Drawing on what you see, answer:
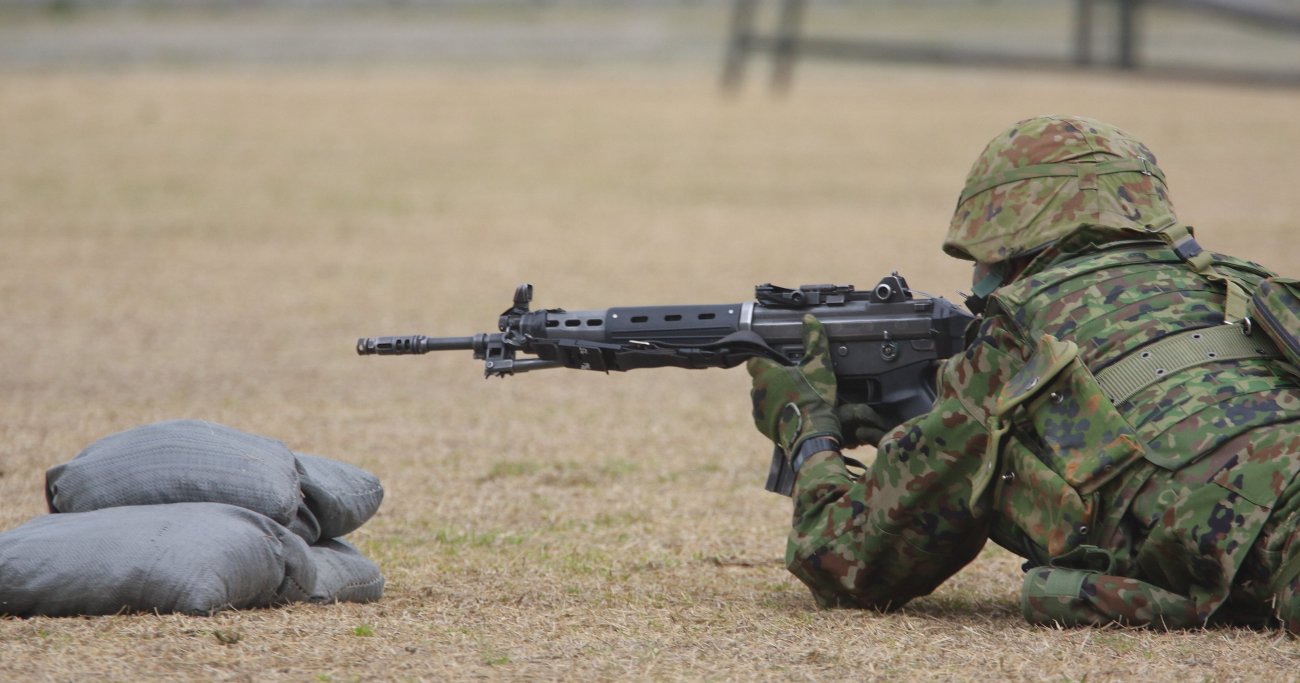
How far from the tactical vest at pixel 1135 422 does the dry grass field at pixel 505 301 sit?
0.86ft

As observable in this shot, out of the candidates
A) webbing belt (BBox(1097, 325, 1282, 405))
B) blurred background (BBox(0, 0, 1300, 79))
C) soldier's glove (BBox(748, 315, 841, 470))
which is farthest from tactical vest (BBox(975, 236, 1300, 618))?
blurred background (BBox(0, 0, 1300, 79))

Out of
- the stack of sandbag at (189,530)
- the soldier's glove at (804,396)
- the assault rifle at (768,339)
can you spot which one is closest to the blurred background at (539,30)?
the assault rifle at (768,339)

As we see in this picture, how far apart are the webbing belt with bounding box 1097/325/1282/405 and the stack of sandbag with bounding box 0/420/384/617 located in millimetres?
2293

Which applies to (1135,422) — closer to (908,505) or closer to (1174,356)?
(1174,356)

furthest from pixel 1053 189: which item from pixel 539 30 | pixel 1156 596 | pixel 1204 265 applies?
pixel 539 30

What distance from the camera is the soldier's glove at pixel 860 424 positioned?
15.8 ft

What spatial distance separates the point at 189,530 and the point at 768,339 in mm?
1776

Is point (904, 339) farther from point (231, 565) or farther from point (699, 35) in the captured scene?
point (699, 35)

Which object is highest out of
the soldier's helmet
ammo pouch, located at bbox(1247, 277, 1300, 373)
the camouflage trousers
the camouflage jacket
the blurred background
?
the blurred background

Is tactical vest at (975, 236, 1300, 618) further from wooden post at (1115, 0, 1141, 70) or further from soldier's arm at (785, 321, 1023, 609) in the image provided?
wooden post at (1115, 0, 1141, 70)

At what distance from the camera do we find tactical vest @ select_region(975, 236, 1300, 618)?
154 inches

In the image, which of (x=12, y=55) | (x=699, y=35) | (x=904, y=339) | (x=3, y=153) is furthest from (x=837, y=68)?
(x=904, y=339)

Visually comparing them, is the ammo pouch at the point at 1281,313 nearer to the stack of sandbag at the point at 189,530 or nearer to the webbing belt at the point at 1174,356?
the webbing belt at the point at 1174,356

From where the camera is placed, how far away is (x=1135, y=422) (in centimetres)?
402
